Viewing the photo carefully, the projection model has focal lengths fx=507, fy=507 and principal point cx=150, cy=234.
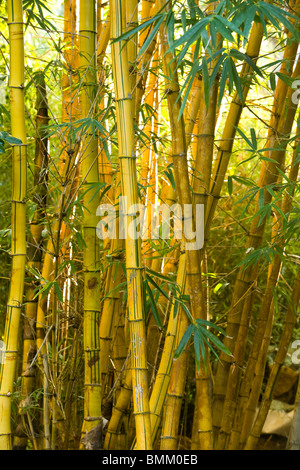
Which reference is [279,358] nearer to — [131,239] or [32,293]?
[32,293]

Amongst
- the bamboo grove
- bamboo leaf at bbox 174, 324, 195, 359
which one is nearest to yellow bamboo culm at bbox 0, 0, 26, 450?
the bamboo grove

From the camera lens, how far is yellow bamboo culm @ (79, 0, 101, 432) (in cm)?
172

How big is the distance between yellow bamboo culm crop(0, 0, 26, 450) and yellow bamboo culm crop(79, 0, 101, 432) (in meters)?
0.22

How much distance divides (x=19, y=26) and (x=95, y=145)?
44 centimetres

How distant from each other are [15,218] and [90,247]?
0.29 metres

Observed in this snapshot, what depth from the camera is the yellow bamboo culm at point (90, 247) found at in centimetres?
172

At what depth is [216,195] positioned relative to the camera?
1.83 metres

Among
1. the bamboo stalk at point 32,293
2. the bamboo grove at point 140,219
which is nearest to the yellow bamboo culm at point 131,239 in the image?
the bamboo grove at point 140,219

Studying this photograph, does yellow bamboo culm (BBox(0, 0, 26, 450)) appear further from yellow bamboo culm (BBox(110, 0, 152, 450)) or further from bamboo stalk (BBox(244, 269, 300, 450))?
bamboo stalk (BBox(244, 269, 300, 450))

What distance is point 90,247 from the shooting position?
176cm

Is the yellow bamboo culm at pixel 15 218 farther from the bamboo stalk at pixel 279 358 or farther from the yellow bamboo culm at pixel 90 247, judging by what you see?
the bamboo stalk at pixel 279 358

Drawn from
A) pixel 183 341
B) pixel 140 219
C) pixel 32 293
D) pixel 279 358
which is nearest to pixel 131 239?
pixel 183 341
